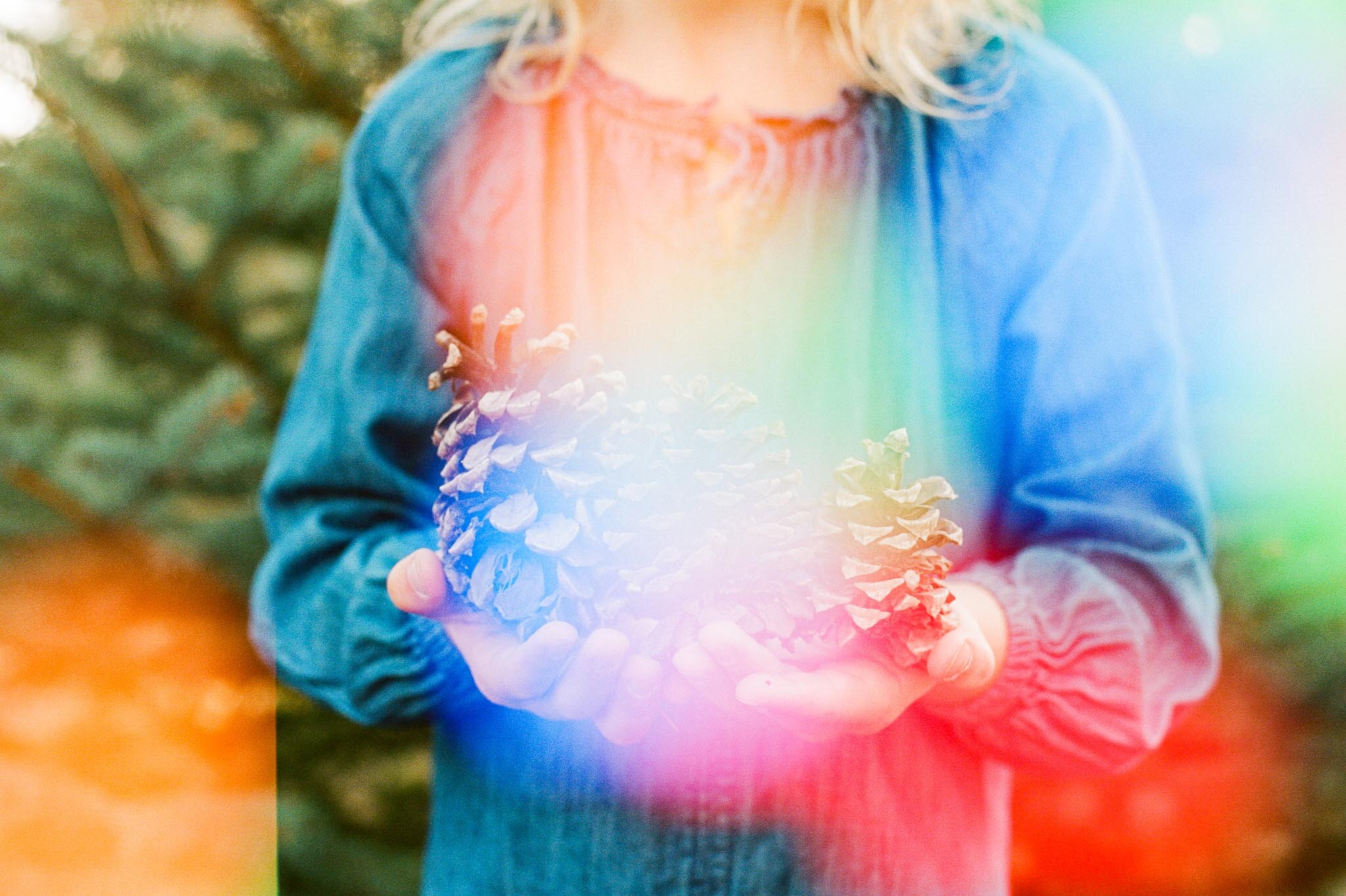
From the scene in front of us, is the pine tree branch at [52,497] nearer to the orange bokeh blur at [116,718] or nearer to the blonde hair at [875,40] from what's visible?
the orange bokeh blur at [116,718]

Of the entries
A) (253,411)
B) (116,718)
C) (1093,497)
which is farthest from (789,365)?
(116,718)

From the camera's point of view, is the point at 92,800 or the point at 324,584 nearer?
the point at 324,584

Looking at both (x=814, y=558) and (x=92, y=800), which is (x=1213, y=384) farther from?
(x=92, y=800)

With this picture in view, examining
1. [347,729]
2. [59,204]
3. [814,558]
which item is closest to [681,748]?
[814,558]

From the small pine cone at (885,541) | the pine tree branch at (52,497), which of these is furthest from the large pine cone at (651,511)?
the pine tree branch at (52,497)

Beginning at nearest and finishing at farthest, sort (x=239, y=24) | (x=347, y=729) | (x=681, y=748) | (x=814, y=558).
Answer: (x=814, y=558) → (x=681, y=748) → (x=239, y=24) → (x=347, y=729)

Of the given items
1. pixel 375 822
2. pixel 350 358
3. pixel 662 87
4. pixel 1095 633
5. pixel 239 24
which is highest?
pixel 239 24

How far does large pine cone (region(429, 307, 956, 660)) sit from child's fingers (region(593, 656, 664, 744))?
18mm

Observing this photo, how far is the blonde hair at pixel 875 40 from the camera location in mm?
643

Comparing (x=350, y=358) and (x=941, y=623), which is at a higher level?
(x=350, y=358)

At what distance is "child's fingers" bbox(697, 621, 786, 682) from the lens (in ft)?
1.34

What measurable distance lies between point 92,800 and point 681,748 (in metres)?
0.79

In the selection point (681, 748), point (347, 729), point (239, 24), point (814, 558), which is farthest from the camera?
point (347, 729)

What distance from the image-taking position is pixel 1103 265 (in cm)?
62
